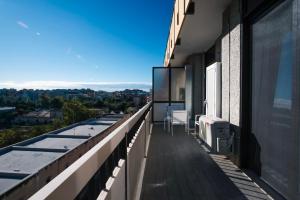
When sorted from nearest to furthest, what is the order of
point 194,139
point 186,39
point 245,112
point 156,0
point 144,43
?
point 245,112
point 194,139
point 186,39
point 156,0
point 144,43

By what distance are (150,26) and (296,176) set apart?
19569 mm

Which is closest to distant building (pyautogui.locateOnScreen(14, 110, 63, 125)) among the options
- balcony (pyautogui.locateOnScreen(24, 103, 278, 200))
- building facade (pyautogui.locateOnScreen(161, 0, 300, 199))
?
balcony (pyautogui.locateOnScreen(24, 103, 278, 200))

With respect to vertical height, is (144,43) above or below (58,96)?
above

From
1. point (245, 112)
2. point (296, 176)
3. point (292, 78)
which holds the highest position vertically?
point (292, 78)

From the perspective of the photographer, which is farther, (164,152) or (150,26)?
(150,26)

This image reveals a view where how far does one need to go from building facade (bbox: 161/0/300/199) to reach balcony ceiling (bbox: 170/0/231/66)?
0.02 metres

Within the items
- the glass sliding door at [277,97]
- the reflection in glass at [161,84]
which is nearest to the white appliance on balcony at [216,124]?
the glass sliding door at [277,97]

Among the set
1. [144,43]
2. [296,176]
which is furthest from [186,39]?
[144,43]

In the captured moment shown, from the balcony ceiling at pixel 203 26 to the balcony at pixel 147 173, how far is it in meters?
2.47

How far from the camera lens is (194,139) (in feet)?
25.4

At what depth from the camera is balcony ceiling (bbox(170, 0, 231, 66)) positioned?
17.7 feet

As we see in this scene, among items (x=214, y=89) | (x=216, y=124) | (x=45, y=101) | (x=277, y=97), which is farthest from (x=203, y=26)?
(x=45, y=101)

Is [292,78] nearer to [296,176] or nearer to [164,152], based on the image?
[296,176]

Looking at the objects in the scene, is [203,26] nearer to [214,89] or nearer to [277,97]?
[214,89]
